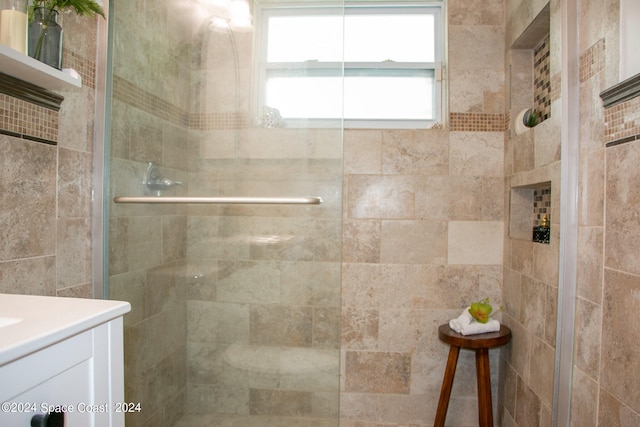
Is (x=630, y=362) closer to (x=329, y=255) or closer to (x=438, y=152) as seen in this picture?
(x=329, y=255)

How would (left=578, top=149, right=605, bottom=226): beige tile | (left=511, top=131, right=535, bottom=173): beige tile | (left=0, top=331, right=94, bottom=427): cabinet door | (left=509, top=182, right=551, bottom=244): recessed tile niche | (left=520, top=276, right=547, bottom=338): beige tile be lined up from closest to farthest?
(left=0, top=331, right=94, bottom=427): cabinet door → (left=578, top=149, right=605, bottom=226): beige tile → (left=520, top=276, right=547, bottom=338): beige tile → (left=511, top=131, right=535, bottom=173): beige tile → (left=509, top=182, right=551, bottom=244): recessed tile niche

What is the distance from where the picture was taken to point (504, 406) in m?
1.89

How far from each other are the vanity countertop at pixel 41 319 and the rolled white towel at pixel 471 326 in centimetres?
149

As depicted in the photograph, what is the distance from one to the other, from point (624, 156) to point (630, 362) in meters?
0.58

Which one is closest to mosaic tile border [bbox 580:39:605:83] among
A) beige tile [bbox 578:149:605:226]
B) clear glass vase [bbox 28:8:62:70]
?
beige tile [bbox 578:149:605:226]

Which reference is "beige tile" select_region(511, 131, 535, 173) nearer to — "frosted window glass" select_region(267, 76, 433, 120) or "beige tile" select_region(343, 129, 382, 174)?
"frosted window glass" select_region(267, 76, 433, 120)

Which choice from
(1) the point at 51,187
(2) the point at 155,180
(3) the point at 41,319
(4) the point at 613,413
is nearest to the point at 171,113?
(2) the point at 155,180

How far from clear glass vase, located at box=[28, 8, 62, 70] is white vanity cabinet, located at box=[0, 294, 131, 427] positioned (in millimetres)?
715

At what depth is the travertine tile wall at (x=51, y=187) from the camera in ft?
3.70

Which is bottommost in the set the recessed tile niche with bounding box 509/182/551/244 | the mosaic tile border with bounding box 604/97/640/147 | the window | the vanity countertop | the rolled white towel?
the rolled white towel

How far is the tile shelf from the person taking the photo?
937 mm

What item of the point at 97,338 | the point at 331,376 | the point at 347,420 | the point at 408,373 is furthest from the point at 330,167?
the point at 347,420

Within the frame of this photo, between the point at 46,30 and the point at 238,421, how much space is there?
144 centimetres

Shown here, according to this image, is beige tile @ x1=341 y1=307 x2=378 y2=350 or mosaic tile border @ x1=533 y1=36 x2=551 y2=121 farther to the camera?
beige tile @ x1=341 y1=307 x2=378 y2=350
